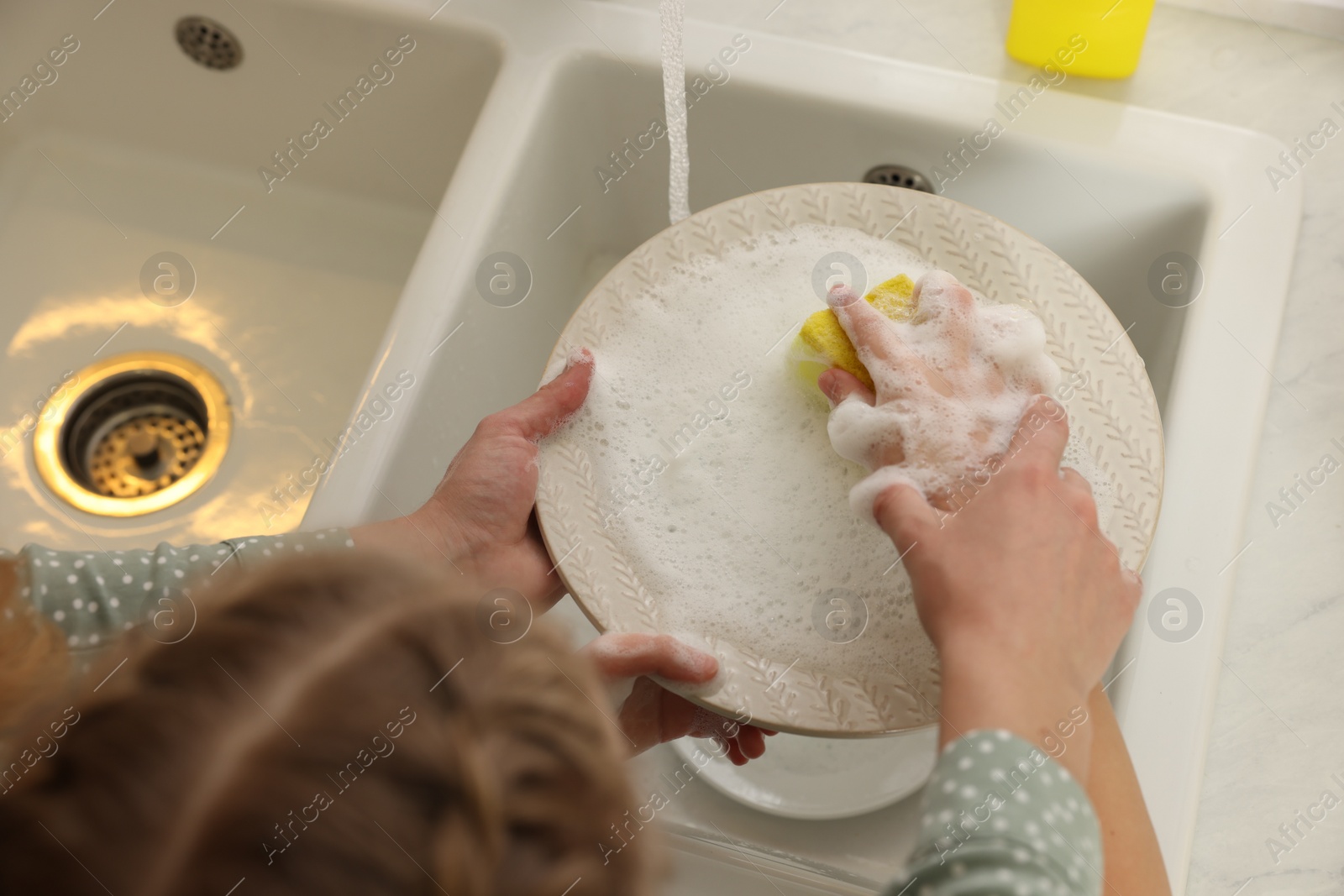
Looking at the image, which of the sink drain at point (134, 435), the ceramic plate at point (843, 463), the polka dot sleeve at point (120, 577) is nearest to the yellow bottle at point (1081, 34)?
the ceramic plate at point (843, 463)

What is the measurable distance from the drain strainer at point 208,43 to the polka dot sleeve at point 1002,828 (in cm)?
89

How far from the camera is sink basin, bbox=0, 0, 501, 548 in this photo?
869mm

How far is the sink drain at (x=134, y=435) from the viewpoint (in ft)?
2.91

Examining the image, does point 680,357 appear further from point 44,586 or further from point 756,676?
point 44,586

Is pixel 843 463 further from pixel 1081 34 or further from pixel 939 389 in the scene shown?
pixel 1081 34

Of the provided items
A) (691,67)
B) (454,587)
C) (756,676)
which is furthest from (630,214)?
(454,587)

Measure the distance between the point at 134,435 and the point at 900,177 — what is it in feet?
2.53

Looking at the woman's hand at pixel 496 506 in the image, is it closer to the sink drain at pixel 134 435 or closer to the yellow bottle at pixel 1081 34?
the sink drain at pixel 134 435

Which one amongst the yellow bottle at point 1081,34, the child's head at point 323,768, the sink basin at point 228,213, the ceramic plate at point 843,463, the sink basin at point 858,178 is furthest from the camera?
the sink basin at point 228,213

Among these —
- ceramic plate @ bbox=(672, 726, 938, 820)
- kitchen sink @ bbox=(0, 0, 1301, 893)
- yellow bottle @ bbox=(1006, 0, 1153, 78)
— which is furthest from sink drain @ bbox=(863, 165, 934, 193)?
ceramic plate @ bbox=(672, 726, 938, 820)

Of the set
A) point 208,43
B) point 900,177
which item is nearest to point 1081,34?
point 900,177

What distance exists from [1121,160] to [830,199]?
0.26 metres

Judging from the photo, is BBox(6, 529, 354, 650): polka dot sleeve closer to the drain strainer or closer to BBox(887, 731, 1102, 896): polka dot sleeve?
BBox(887, 731, 1102, 896): polka dot sleeve

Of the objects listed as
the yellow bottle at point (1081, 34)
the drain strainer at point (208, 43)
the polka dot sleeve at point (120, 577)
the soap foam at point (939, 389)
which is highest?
the yellow bottle at point (1081, 34)
